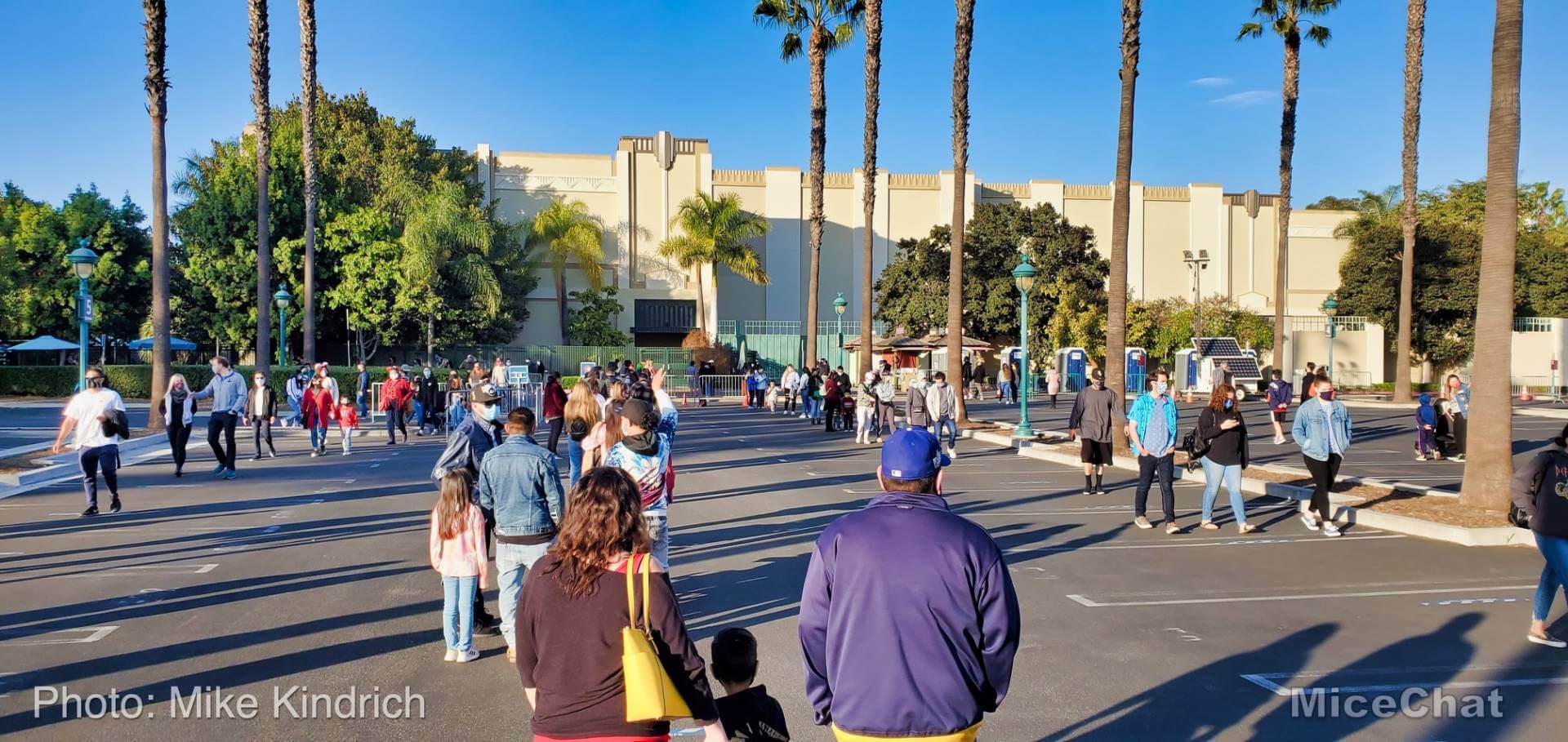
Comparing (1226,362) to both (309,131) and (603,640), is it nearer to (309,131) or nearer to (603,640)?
(309,131)

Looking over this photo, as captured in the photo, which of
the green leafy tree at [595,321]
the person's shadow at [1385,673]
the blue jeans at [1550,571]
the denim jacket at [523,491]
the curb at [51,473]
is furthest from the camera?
the green leafy tree at [595,321]

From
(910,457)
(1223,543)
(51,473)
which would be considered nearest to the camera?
(910,457)

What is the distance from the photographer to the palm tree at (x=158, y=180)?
934 inches

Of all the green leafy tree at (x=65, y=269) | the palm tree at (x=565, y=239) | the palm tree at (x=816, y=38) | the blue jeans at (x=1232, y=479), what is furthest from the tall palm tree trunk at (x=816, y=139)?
the green leafy tree at (x=65, y=269)

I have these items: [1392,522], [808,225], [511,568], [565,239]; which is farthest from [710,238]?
[511,568]

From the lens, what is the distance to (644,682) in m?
3.16

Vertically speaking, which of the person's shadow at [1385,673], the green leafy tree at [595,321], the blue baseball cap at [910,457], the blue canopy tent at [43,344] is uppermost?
the green leafy tree at [595,321]

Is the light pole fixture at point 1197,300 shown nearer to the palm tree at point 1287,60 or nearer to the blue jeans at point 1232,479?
the palm tree at point 1287,60

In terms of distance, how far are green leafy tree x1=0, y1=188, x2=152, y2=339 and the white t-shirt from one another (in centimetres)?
3910

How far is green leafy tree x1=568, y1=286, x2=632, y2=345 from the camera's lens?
Result: 172ft

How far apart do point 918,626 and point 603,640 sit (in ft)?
3.21

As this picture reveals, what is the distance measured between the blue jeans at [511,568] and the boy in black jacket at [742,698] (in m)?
3.16

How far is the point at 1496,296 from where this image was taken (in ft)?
A: 41.6

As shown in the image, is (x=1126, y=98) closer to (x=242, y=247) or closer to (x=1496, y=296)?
(x=1496, y=296)
